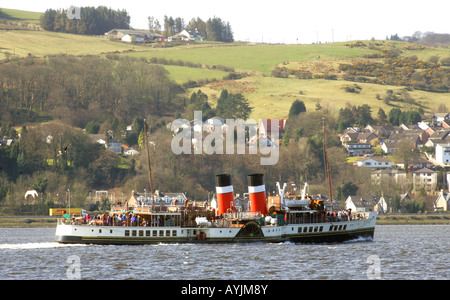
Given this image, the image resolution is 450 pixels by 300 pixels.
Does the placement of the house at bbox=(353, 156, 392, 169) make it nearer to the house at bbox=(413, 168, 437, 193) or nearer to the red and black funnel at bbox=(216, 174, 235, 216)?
the house at bbox=(413, 168, 437, 193)

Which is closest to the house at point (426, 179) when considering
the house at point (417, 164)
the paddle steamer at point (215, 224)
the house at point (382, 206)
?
the house at point (417, 164)

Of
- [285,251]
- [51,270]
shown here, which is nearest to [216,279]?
[51,270]

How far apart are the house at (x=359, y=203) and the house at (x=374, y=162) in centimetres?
3153

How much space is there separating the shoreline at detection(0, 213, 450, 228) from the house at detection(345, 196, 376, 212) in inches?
161

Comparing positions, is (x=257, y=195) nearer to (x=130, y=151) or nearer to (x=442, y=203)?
(x=442, y=203)

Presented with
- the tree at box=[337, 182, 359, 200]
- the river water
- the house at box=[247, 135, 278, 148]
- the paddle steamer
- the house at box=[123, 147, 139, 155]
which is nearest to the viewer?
the river water

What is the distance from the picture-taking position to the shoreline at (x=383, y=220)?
12458 cm

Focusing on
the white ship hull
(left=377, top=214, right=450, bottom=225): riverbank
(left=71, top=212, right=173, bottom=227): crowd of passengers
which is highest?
(left=71, top=212, right=173, bottom=227): crowd of passengers

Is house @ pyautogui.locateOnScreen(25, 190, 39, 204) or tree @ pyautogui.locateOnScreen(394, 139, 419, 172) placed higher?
tree @ pyautogui.locateOnScreen(394, 139, 419, 172)

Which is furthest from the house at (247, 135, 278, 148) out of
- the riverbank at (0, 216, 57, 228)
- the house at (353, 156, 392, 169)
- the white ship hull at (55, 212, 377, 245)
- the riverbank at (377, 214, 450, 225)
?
the white ship hull at (55, 212, 377, 245)

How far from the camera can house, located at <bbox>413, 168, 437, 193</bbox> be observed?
172 meters

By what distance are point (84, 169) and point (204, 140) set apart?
27.1m

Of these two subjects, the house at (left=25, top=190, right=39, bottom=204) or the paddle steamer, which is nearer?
the paddle steamer

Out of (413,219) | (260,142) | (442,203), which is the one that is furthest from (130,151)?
(442,203)
